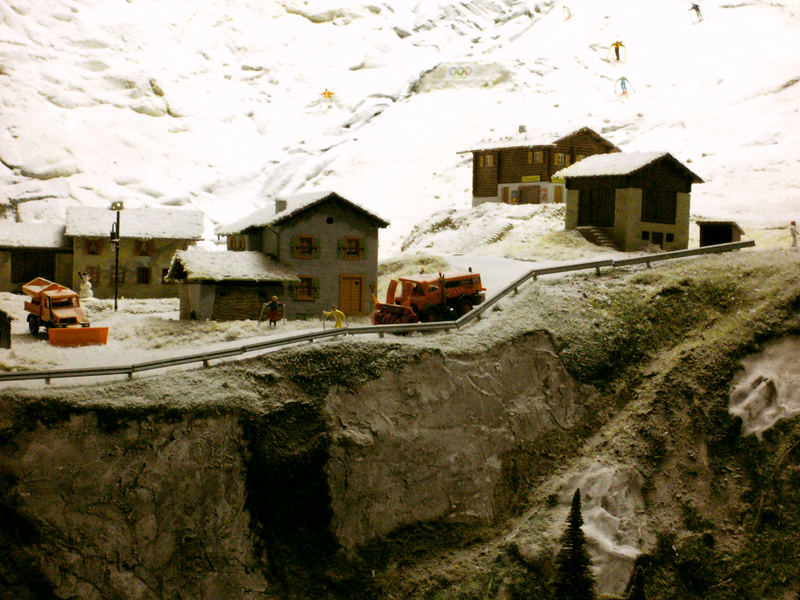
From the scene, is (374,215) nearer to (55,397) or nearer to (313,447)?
(313,447)

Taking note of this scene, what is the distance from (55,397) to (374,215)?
12142 millimetres

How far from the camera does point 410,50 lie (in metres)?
62.5

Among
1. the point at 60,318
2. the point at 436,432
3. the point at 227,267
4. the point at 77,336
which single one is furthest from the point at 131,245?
the point at 436,432

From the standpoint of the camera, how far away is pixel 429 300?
2336 cm

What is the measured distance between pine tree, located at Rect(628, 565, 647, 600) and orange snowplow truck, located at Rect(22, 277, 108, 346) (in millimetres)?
15202

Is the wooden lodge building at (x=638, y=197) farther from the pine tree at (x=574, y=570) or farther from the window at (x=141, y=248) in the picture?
the window at (x=141, y=248)

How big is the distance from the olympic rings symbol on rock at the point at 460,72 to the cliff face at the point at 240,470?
41.1 metres

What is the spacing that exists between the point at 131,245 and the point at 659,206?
21.7m

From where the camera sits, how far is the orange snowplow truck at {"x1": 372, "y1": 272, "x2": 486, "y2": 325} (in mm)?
23031

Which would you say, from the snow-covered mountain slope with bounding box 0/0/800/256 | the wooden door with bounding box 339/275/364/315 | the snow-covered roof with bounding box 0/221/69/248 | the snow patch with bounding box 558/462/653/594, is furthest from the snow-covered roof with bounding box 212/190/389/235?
the snow-covered mountain slope with bounding box 0/0/800/256

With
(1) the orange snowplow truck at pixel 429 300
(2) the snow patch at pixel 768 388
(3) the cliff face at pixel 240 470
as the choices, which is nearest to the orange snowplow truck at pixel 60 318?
(3) the cliff face at pixel 240 470

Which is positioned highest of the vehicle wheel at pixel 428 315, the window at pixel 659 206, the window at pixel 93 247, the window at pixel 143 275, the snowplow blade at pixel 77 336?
the window at pixel 659 206

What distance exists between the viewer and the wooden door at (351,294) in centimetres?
2625

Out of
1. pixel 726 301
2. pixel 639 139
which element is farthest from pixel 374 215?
pixel 639 139
